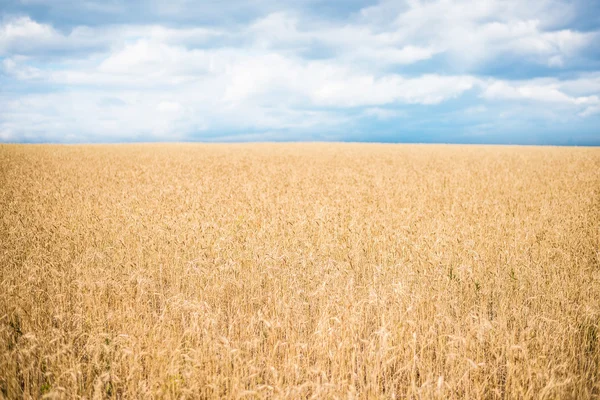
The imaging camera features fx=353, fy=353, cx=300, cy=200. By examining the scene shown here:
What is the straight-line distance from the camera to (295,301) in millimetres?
4637

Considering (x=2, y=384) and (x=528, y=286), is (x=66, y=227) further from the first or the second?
(x=528, y=286)

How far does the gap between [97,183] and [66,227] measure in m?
7.70

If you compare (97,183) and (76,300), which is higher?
(97,183)

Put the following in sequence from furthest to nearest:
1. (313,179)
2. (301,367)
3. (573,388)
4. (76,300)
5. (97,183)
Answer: (313,179) → (97,183) → (76,300) → (301,367) → (573,388)

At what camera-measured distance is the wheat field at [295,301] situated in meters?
3.18

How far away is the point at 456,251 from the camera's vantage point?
20.5ft

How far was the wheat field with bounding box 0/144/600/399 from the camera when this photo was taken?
3.18 meters

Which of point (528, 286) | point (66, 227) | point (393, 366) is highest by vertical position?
point (66, 227)

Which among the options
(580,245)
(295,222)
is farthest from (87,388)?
(580,245)

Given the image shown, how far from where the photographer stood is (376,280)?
17.5 ft

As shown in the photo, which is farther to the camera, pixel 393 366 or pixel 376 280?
pixel 376 280

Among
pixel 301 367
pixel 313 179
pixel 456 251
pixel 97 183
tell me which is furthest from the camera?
pixel 313 179

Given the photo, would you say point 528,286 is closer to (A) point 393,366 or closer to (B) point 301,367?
(A) point 393,366

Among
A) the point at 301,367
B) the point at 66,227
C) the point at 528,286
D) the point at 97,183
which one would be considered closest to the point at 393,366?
the point at 301,367
